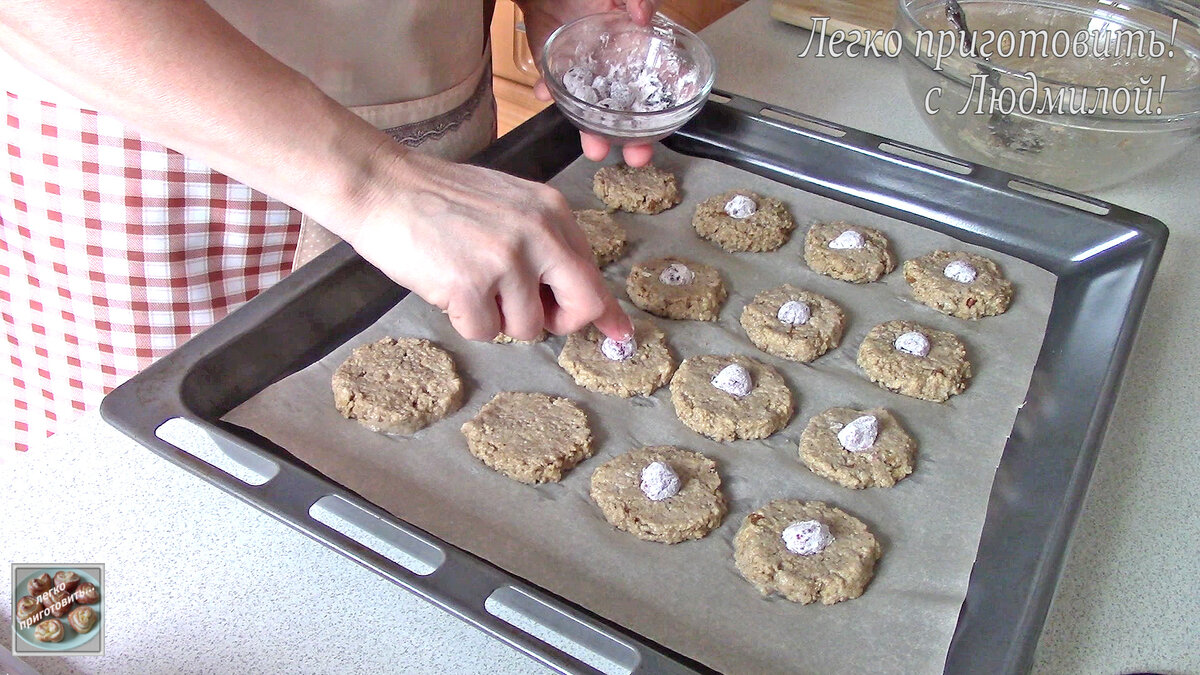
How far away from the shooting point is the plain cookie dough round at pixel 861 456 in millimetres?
1117

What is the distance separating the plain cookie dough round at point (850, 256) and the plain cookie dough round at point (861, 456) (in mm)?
283

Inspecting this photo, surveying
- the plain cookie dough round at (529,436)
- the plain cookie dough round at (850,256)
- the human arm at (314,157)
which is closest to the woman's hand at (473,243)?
the human arm at (314,157)

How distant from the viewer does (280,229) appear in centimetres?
128

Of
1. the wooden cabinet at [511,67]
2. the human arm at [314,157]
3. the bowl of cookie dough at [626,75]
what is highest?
the human arm at [314,157]

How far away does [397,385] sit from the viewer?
115 cm

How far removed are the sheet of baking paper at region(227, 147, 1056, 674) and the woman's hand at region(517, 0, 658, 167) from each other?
5.7 inches

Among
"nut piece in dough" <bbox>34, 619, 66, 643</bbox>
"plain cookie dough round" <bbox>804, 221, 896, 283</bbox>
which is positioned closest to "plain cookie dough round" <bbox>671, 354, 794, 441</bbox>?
"plain cookie dough round" <bbox>804, 221, 896, 283</bbox>

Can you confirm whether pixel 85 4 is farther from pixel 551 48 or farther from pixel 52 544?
pixel 551 48

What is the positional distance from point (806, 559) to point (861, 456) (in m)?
0.17

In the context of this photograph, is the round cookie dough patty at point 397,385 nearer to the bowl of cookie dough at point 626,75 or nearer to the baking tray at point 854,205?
the baking tray at point 854,205

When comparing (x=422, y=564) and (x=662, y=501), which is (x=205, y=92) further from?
(x=662, y=501)

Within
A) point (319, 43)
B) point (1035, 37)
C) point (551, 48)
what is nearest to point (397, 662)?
point (319, 43)

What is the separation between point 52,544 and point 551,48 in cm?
88

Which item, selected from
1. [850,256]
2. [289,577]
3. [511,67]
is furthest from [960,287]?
[511,67]
